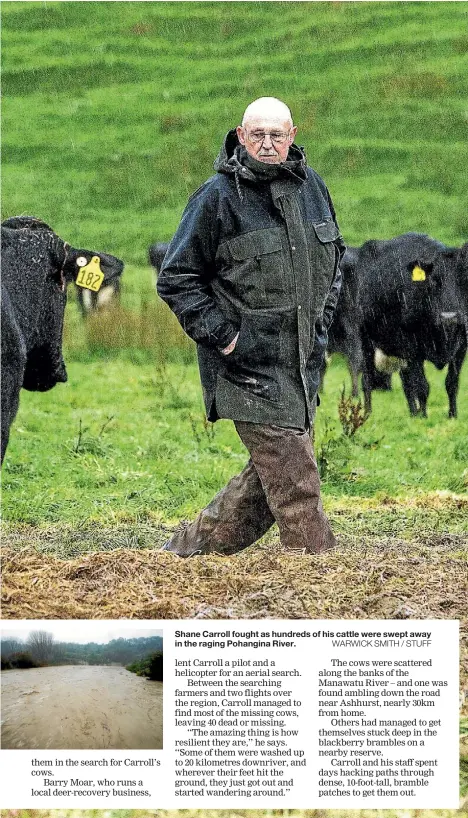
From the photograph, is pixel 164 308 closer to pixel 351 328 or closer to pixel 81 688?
pixel 351 328

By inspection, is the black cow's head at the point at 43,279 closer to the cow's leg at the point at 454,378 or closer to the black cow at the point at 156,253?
the cow's leg at the point at 454,378

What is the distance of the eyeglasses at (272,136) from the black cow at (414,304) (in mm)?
8532

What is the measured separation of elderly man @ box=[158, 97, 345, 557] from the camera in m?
5.49

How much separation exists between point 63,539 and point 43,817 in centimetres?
281

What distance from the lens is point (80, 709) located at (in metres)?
4.33

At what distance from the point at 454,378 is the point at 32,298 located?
8563 mm

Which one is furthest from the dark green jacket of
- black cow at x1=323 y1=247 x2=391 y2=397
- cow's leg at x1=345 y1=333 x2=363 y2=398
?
cow's leg at x1=345 y1=333 x2=363 y2=398

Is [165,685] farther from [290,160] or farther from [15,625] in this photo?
[290,160]

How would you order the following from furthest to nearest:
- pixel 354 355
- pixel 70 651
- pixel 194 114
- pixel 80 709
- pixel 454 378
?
pixel 194 114 < pixel 354 355 < pixel 454 378 < pixel 70 651 < pixel 80 709

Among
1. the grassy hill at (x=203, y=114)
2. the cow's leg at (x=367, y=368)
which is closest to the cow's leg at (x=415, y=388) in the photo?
the cow's leg at (x=367, y=368)

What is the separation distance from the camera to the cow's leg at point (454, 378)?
1352 cm

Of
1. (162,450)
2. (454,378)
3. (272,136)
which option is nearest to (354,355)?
(454,378)

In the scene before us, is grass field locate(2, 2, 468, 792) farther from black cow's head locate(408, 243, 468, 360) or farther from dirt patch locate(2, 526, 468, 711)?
black cow's head locate(408, 243, 468, 360)

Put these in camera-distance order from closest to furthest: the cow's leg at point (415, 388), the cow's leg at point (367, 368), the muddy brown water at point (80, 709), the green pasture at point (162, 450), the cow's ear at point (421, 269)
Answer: the muddy brown water at point (80, 709) → the green pasture at point (162, 450) → the cow's leg at point (415, 388) → the cow's leg at point (367, 368) → the cow's ear at point (421, 269)
